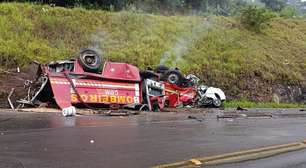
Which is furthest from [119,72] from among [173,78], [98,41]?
[98,41]

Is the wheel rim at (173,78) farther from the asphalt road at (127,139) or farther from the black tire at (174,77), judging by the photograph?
the asphalt road at (127,139)

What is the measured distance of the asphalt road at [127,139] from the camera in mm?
9226

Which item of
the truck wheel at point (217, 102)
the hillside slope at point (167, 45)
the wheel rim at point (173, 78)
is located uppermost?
the hillside slope at point (167, 45)

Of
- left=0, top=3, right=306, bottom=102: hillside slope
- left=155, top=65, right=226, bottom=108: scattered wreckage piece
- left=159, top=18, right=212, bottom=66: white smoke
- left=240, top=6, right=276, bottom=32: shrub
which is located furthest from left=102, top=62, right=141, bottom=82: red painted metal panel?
left=240, top=6, right=276, bottom=32: shrub

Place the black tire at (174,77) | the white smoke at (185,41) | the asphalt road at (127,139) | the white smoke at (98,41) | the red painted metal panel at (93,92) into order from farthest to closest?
the white smoke at (185,41) → the white smoke at (98,41) → the black tire at (174,77) → the red painted metal panel at (93,92) → the asphalt road at (127,139)

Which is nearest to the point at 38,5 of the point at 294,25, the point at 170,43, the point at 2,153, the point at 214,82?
the point at 170,43

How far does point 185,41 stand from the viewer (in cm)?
3397

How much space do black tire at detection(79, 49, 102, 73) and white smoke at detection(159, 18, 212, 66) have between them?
861 cm

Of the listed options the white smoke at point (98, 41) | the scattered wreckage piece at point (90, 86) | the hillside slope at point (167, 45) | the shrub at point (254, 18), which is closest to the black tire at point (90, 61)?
the scattered wreckage piece at point (90, 86)

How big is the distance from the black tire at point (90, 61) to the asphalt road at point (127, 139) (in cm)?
294

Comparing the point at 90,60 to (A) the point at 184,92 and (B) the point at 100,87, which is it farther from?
(A) the point at 184,92

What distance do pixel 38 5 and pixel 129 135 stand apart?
1905 centimetres

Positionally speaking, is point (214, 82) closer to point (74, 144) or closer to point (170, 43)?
point (170, 43)

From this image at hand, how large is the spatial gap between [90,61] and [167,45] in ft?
38.8
